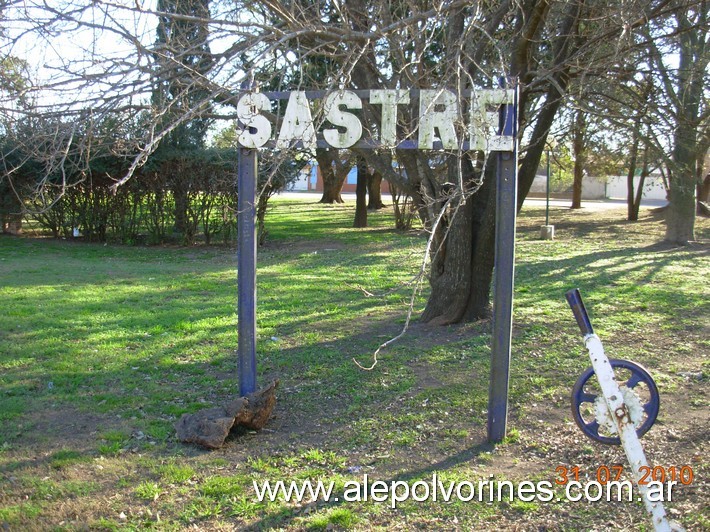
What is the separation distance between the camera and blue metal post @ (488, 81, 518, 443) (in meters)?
4.82

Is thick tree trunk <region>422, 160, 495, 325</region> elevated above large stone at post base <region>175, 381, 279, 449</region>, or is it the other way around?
thick tree trunk <region>422, 160, 495, 325</region>

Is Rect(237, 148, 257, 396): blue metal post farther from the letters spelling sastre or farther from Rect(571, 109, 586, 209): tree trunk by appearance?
Rect(571, 109, 586, 209): tree trunk

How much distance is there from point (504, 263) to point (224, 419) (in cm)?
235

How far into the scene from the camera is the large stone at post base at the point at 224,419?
496cm

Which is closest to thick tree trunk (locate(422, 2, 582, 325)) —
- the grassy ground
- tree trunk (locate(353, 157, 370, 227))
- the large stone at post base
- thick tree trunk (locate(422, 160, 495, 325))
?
thick tree trunk (locate(422, 160, 495, 325))

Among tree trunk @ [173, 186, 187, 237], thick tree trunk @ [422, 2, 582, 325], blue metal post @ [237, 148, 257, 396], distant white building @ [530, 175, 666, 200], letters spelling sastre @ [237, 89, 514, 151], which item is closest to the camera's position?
letters spelling sastre @ [237, 89, 514, 151]

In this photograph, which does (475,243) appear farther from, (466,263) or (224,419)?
(224,419)

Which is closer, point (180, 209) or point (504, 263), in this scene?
point (504, 263)

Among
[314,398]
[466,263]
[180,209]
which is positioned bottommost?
[314,398]

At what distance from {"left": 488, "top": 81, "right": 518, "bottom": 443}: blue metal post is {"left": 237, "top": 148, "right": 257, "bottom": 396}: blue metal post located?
1.86 m

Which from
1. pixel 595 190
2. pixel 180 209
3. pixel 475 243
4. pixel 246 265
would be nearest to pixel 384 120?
pixel 246 265

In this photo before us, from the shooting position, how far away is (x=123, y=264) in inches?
572

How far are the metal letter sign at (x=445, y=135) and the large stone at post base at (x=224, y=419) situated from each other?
1.46 m

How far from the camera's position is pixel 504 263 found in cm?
486
